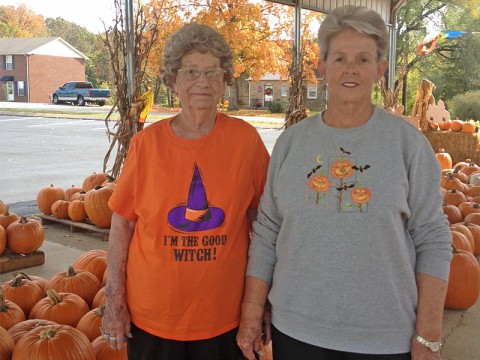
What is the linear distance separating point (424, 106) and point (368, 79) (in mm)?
8009

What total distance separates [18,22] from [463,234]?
50250mm

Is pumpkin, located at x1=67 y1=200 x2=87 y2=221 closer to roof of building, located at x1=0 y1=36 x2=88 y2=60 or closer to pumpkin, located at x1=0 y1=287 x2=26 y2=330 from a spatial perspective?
pumpkin, located at x1=0 y1=287 x2=26 y2=330

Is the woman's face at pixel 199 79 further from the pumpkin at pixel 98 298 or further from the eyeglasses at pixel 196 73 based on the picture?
the pumpkin at pixel 98 298

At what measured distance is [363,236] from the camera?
1.40 metres

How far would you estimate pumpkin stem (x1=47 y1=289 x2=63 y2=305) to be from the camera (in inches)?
98.0

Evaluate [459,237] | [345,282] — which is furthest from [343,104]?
[459,237]

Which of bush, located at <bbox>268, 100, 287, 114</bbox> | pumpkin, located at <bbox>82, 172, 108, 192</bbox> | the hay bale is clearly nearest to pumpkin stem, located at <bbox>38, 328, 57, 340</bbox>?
pumpkin, located at <bbox>82, 172, 108, 192</bbox>

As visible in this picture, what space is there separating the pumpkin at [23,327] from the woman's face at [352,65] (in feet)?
5.08

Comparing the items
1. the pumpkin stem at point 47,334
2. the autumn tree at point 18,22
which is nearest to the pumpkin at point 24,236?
the pumpkin stem at point 47,334

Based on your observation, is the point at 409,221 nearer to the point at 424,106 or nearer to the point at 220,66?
the point at 220,66

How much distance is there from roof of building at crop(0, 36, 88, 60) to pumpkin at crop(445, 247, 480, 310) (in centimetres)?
4108

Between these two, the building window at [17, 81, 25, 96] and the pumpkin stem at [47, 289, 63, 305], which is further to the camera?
the building window at [17, 81, 25, 96]

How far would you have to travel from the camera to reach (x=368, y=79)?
1.51 metres

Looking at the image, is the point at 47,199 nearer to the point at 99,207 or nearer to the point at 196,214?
the point at 99,207
